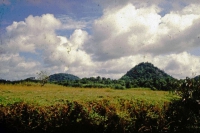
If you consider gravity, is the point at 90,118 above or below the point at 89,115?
below

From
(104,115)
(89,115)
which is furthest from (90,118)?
(104,115)

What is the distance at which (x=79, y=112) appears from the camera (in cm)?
1272

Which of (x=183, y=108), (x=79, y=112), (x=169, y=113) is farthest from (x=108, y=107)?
(x=183, y=108)

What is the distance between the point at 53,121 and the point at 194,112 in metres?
7.51

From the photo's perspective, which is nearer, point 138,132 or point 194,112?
point 138,132

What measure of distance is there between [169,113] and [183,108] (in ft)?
2.85

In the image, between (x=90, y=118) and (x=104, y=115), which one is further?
(x=104, y=115)

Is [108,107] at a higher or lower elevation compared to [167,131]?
higher

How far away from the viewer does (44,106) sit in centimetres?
1327

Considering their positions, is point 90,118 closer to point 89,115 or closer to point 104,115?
point 89,115

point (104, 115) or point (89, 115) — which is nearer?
point (89, 115)

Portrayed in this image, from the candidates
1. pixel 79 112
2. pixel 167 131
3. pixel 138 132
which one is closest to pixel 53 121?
pixel 79 112

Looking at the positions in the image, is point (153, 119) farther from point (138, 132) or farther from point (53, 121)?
point (53, 121)

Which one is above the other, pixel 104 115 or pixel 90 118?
pixel 104 115
